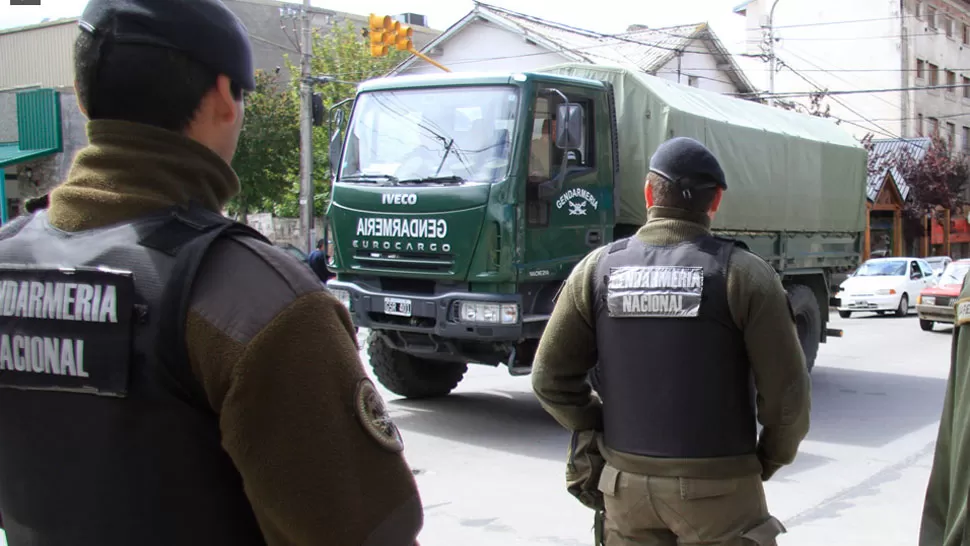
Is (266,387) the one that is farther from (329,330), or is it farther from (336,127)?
(336,127)

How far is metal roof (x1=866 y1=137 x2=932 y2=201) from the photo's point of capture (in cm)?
3347

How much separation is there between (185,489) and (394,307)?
21.3 ft

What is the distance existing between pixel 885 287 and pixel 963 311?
826 inches

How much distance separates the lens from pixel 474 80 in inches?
307

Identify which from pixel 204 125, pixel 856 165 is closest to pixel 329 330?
pixel 204 125

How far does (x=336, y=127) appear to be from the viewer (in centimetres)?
885

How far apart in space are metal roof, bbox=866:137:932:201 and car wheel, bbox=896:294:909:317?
12150mm

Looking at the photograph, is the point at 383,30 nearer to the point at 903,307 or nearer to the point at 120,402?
the point at 903,307

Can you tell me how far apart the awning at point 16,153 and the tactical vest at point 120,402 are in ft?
71.4

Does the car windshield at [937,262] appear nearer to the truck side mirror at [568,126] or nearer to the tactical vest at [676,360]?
the truck side mirror at [568,126]

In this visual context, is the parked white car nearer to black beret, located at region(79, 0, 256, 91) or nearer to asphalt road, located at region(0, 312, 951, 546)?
asphalt road, located at region(0, 312, 951, 546)

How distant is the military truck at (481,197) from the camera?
740cm

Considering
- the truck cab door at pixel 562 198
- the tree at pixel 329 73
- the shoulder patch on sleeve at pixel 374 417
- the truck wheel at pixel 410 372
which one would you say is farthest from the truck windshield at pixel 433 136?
the tree at pixel 329 73

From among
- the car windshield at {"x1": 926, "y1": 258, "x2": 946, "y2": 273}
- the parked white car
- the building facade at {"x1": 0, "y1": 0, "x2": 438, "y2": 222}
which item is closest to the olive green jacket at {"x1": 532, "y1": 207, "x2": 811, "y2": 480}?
the building facade at {"x1": 0, "y1": 0, "x2": 438, "y2": 222}
